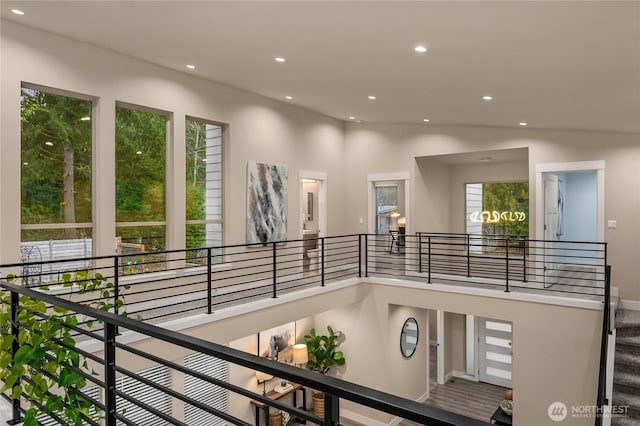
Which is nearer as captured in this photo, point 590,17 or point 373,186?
point 590,17

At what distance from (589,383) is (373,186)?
549 centimetres

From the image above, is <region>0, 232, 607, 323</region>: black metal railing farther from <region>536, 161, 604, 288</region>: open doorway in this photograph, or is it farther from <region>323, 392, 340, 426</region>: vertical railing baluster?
<region>323, 392, 340, 426</region>: vertical railing baluster

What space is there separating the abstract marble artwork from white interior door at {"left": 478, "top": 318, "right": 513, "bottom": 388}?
6155 mm

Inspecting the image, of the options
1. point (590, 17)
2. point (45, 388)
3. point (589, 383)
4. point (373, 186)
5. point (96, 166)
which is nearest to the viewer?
point (45, 388)

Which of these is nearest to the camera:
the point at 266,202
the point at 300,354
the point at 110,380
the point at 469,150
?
the point at 110,380

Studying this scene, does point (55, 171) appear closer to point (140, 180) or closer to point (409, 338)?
point (140, 180)

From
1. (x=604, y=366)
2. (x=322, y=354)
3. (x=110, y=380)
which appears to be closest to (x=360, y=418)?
(x=322, y=354)

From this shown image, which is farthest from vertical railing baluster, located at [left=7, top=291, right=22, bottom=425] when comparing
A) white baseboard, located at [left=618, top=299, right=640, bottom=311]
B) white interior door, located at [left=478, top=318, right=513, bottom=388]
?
white interior door, located at [left=478, top=318, right=513, bottom=388]

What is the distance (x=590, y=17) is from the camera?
10.8ft

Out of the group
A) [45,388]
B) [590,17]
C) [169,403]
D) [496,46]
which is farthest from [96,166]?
[590,17]

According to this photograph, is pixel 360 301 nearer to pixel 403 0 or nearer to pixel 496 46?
pixel 496 46

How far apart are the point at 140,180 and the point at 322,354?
→ 184 inches

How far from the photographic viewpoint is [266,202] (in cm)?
810

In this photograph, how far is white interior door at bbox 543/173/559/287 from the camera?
8258mm
